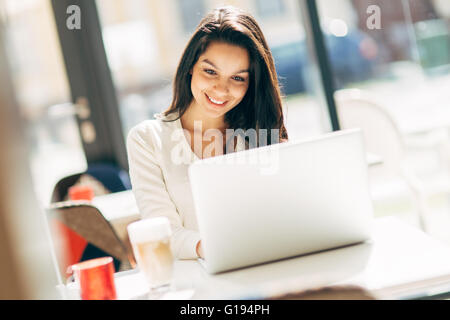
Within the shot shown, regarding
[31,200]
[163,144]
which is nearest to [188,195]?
[163,144]

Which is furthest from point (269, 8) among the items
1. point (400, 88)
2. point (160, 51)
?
point (400, 88)

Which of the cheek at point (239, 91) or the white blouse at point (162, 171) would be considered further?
the cheek at point (239, 91)

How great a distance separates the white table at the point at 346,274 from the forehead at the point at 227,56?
71 cm

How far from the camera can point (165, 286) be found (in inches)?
44.7

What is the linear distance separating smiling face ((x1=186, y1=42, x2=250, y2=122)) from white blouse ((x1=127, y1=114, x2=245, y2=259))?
14 cm

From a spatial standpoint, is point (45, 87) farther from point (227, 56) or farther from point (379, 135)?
point (227, 56)

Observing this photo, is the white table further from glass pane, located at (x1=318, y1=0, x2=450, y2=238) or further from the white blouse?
glass pane, located at (x1=318, y1=0, x2=450, y2=238)

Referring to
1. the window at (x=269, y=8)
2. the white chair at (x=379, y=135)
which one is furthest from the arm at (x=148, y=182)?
the window at (x=269, y=8)

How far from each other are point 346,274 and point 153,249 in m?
0.39

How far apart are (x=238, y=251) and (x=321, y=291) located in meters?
0.19

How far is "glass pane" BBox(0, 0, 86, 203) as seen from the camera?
3633 mm

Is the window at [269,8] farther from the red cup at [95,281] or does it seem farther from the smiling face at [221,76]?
the red cup at [95,281]

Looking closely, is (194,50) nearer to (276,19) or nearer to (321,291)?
(321,291)

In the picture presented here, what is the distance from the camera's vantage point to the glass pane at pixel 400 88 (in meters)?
3.00
